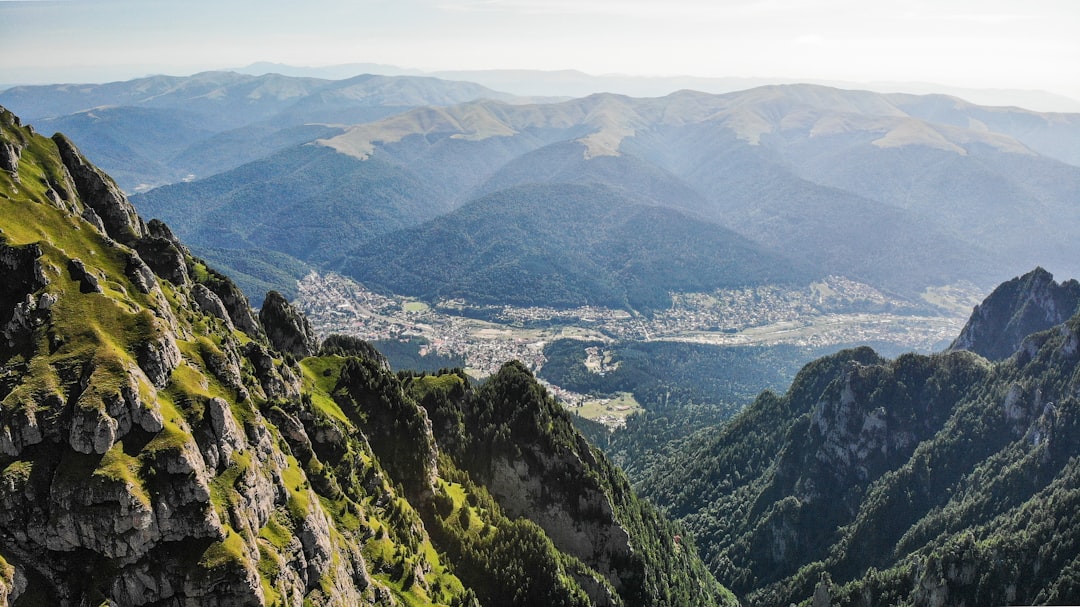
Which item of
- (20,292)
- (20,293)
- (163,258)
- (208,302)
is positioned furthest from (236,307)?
(20,293)

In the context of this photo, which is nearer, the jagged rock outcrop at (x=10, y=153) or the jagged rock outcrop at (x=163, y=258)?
the jagged rock outcrop at (x=10, y=153)

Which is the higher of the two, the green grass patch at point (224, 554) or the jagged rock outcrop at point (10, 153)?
the jagged rock outcrop at point (10, 153)

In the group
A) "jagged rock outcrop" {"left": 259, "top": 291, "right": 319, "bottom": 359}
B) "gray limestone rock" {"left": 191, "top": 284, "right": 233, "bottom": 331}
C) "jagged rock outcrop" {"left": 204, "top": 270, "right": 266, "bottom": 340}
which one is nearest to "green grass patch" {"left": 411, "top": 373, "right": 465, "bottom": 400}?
"jagged rock outcrop" {"left": 259, "top": 291, "right": 319, "bottom": 359}

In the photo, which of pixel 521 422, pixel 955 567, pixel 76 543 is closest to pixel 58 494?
pixel 76 543

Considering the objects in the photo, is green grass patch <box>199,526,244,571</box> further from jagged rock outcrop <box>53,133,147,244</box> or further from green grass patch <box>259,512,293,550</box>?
jagged rock outcrop <box>53,133,147,244</box>

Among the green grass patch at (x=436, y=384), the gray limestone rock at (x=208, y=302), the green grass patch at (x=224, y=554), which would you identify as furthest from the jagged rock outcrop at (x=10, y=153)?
the green grass patch at (x=436, y=384)

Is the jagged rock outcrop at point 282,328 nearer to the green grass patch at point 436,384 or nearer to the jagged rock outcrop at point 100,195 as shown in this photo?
the green grass patch at point 436,384

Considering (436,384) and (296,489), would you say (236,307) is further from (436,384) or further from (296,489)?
(296,489)
